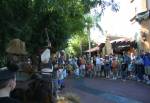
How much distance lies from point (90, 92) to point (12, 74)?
60.9 feet

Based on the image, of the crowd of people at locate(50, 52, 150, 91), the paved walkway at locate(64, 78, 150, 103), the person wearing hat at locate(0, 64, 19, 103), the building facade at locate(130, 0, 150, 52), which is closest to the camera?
the person wearing hat at locate(0, 64, 19, 103)

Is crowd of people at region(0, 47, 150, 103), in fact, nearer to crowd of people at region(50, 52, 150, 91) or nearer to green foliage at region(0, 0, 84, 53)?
crowd of people at region(50, 52, 150, 91)

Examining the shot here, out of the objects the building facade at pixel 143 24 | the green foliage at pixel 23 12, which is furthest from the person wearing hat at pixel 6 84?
the building facade at pixel 143 24

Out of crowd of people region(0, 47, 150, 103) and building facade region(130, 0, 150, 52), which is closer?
crowd of people region(0, 47, 150, 103)

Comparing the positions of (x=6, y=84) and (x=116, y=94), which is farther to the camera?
(x=116, y=94)

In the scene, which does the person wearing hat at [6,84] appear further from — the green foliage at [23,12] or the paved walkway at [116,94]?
the paved walkway at [116,94]

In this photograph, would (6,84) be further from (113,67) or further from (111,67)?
(111,67)

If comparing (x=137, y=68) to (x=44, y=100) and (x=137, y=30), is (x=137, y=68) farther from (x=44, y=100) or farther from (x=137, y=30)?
(x=44, y=100)

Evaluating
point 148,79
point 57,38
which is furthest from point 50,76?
point 148,79

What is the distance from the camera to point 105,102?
18.3 m

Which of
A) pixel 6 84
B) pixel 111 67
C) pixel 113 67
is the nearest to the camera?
pixel 6 84

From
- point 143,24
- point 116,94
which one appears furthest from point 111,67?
point 116,94

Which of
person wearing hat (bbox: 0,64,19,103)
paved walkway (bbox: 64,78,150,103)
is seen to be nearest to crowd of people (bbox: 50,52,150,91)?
paved walkway (bbox: 64,78,150,103)

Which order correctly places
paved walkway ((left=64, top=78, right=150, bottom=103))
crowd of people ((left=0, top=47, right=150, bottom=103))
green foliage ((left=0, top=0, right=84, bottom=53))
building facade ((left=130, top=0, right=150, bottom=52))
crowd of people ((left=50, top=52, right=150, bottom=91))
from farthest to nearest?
building facade ((left=130, top=0, right=150, bottom=52)) → crowd of people ((left=50, top=52, right=150, bottom=91)) → crowd of people ((left=0, top=47, right=150, bottom=103)) → paved walkway ((left=64, top=78, right=150, bottom=103)) → green foliage ((left=0, top=0, right=84, bottom=53))
